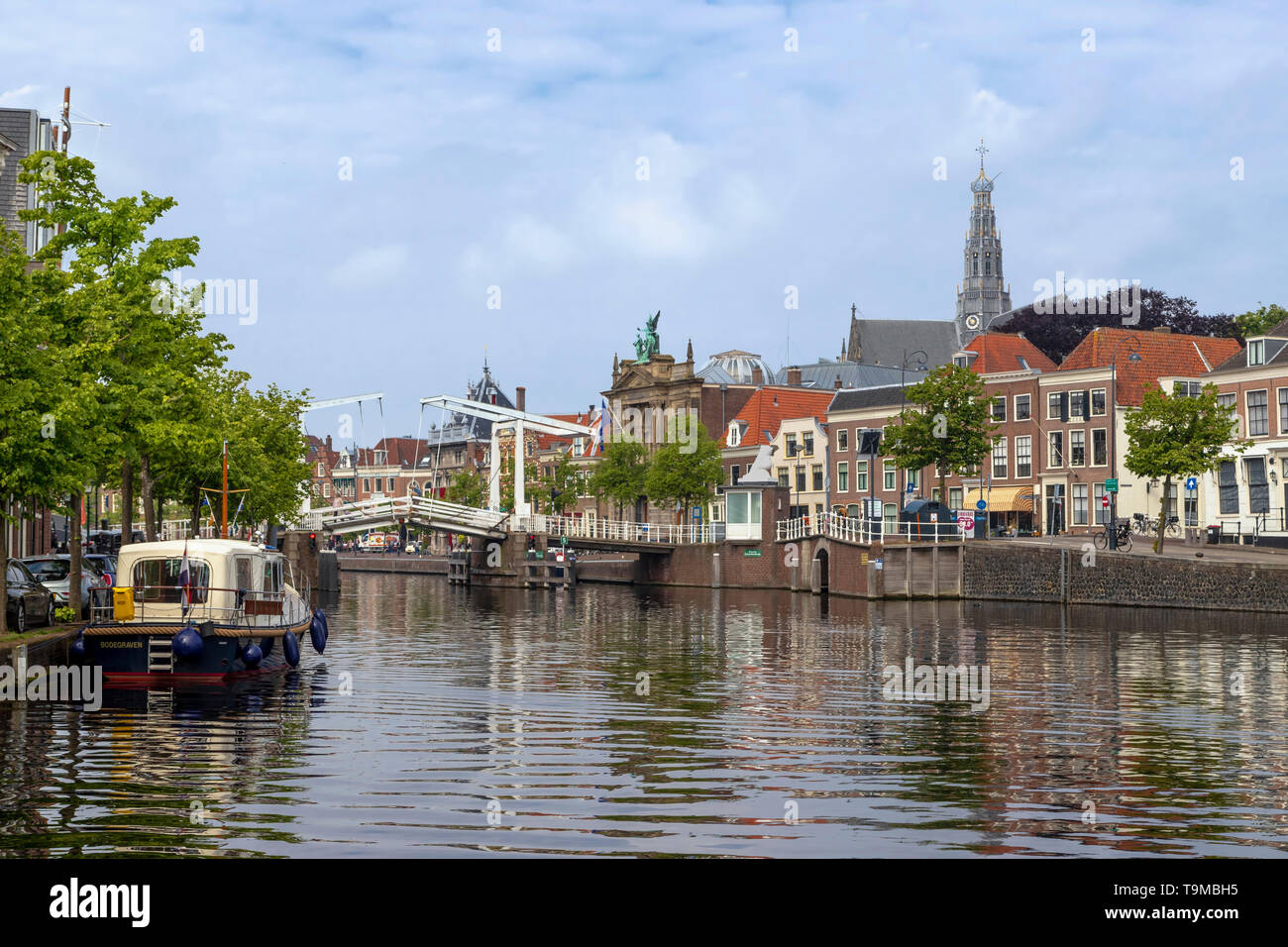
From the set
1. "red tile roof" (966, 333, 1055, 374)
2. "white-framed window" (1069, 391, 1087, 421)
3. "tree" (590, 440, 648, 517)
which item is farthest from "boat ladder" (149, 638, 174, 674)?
"tree" (590, 440, 648, 517)

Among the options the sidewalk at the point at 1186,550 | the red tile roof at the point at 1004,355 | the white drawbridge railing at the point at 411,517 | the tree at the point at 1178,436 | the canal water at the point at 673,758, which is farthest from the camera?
the white drawbridge railing at the point at 411,517

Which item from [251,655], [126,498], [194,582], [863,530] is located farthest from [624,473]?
[251,655]

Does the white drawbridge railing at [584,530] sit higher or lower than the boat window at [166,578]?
higher

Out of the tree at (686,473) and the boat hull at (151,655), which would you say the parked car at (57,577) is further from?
the tree at (686,473)

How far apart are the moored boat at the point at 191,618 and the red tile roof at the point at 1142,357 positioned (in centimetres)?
5283

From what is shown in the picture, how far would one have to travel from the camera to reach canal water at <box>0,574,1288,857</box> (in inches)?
543

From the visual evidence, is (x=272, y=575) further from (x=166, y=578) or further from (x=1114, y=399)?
(x=1114, y=399)

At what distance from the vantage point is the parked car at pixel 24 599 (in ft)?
100

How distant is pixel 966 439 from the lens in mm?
67688

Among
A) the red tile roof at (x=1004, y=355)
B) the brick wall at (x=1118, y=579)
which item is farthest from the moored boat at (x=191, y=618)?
the red tile roof at (x=1004, y=355)

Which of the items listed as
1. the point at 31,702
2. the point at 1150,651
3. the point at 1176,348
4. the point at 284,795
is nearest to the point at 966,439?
the point at 1176,348

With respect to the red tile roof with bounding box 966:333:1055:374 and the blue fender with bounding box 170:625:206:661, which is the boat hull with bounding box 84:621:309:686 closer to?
the blue fender with bounding box 170:625:206:661

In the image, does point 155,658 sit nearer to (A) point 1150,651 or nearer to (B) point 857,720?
(B) point 857,720
